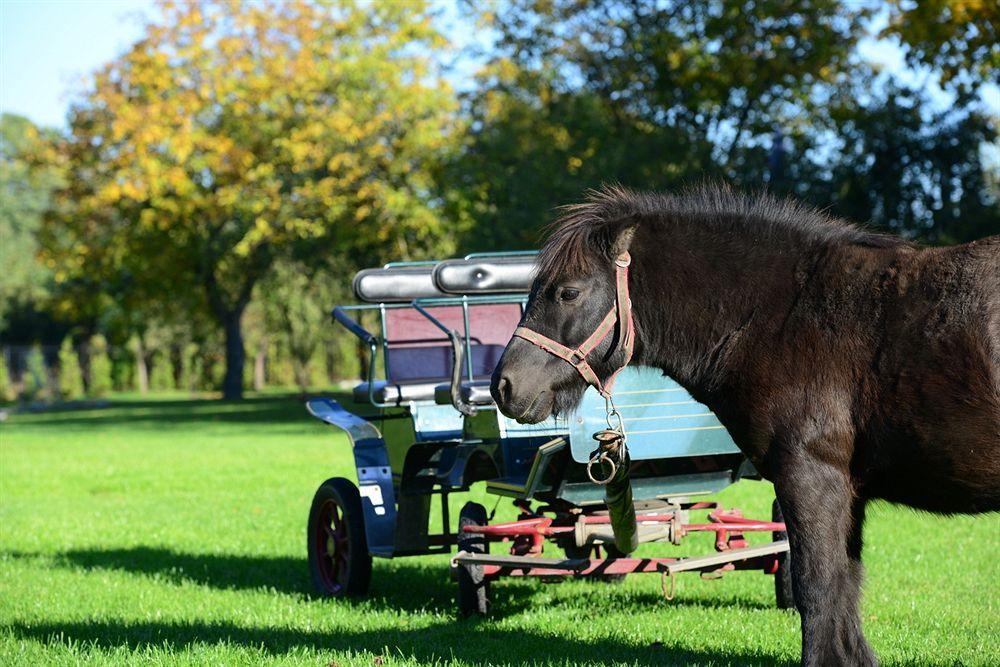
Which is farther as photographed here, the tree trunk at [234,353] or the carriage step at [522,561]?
the tree trunk at [234,353]

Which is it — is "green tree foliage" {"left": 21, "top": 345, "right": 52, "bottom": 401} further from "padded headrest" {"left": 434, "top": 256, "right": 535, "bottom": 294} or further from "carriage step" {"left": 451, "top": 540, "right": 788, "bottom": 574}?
"carriage step" {"left": 451, "top": 540, "right": 788, "bottom": 574}

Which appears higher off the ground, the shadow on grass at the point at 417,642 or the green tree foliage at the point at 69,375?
the green tree foliage at the point at 69,375

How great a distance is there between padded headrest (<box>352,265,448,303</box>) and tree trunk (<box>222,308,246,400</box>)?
2986 centimetres

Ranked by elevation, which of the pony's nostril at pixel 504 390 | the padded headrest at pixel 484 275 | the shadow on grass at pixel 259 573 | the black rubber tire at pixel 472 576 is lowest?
the shadow on grass at pixel 259 573

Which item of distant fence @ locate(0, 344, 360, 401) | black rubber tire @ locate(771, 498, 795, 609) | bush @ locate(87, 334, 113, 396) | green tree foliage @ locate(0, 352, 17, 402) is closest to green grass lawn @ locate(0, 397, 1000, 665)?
black rubber tire @ locate(771, 498, 795, 609)

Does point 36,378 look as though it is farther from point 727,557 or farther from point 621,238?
point 621,238

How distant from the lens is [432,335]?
8.93 metres

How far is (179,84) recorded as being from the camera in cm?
3077

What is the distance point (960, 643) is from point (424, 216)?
23.3 m

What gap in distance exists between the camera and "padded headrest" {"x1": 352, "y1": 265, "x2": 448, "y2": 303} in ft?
26.2

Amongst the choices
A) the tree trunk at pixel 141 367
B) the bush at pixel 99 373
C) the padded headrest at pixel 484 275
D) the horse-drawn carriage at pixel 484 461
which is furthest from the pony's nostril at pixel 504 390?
the tree trunk at pixel 141 367

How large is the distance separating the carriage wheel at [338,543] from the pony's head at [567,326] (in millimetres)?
3385

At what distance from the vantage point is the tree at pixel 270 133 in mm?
29703

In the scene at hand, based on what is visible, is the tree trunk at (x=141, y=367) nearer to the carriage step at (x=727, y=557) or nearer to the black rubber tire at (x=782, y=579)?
the black rubber tire at (x=782, y=579)
